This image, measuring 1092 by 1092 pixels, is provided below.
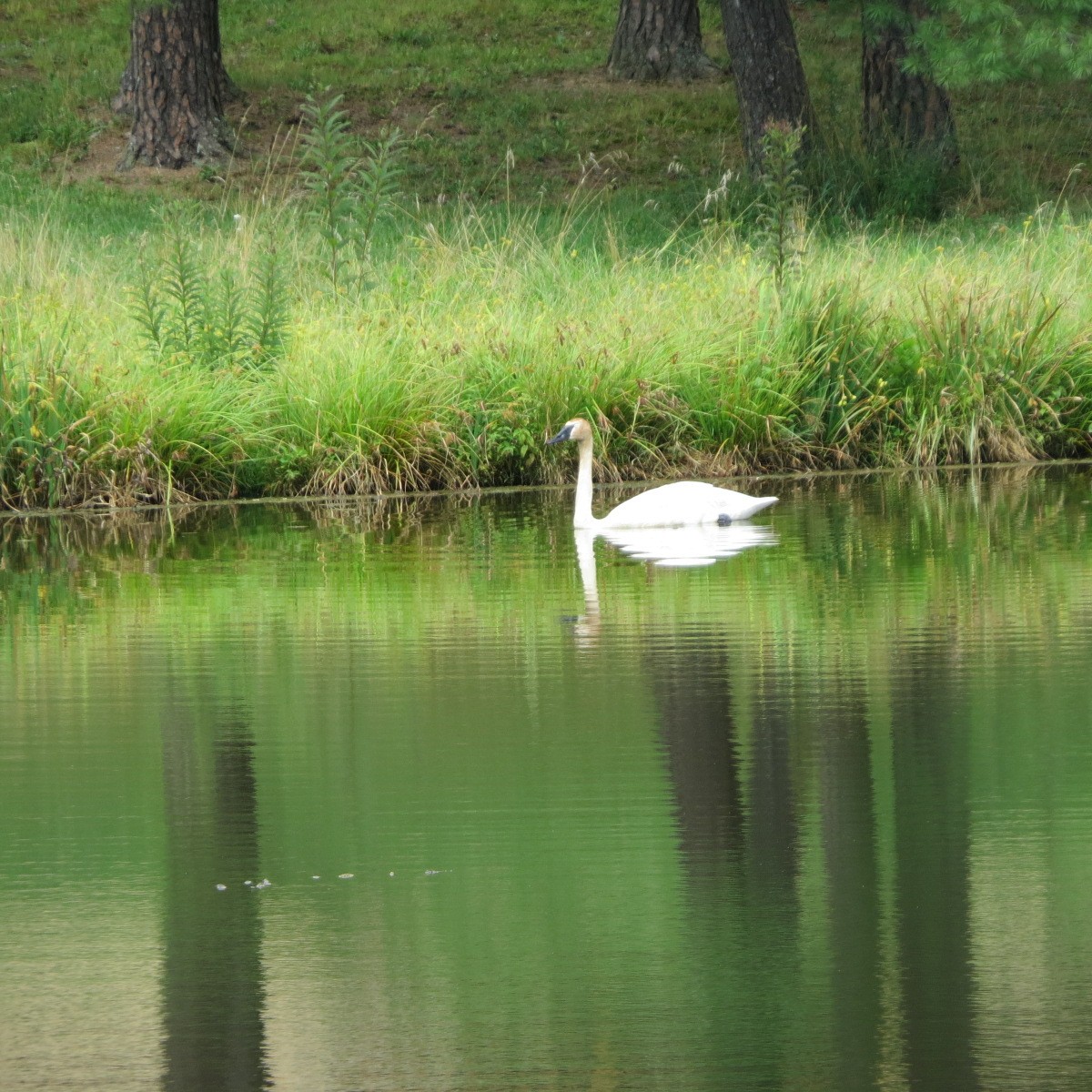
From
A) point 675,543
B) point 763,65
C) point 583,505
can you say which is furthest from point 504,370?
point 763,65

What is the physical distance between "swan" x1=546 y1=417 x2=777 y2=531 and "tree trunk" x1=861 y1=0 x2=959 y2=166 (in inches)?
502

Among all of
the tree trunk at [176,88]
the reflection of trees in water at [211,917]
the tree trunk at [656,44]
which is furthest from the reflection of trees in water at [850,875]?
the tree trunk at [656,44]

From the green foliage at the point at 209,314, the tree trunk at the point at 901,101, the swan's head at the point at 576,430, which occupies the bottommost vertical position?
the swan's head at the point at 576,430

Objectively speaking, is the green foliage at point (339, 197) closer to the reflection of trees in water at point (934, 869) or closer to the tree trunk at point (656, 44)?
the reflection of trees in water at point (934, 869)

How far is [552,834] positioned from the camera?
4617mm

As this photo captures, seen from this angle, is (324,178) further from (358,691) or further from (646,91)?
(646,91)

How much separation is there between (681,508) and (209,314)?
420 centimetres

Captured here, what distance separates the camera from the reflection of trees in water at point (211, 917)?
3.55 m

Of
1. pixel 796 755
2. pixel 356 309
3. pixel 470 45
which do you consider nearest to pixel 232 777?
pixel 796 755

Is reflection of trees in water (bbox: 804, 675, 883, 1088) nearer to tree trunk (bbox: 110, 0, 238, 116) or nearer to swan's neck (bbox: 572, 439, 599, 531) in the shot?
swan's neck (bbox: 572, 439, 599, 531)

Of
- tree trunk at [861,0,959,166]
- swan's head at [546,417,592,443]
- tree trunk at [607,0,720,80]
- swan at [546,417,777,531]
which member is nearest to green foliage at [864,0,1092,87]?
tree trunk at [861,0,959,166]

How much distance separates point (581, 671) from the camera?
655cm

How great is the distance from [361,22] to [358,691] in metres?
27.0

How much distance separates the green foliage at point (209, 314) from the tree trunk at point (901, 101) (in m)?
10.7
